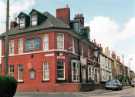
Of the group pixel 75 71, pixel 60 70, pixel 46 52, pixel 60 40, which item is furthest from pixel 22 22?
pixel 75 71

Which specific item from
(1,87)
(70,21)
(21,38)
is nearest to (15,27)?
(21,38)

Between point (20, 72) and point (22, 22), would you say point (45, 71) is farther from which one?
point (22, 22)

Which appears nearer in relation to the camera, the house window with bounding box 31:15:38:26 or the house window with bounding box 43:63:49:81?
the house window with bounding box 43:63:49:81

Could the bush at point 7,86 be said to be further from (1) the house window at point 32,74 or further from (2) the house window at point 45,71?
(1) the house window at point 32,74

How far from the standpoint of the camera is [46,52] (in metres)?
43.2

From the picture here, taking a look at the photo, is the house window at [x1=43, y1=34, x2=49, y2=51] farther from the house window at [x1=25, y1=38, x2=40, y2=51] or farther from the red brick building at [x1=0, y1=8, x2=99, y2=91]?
the house window at [x1=25, y1=38, x2=40, y2=51]

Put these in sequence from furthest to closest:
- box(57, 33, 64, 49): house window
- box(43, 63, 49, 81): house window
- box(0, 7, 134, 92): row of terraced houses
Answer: box(57, 33, 64, 49): house window, box(43, 63, 49, 81): house window, box(0, 7, 134, 92): row of terraced houses

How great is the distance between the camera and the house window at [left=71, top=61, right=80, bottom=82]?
45.1 m

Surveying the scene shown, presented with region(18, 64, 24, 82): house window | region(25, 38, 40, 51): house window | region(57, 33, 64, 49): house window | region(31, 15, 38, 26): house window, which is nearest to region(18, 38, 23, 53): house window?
region(25, 38, 40, 51): house window

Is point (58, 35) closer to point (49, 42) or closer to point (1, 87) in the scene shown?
point (49, 42)

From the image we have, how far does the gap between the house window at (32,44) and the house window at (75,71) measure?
17.0 feet

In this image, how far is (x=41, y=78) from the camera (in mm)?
43031

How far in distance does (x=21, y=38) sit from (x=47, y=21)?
4.27 meters

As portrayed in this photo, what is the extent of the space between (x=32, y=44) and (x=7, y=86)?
2630cm
